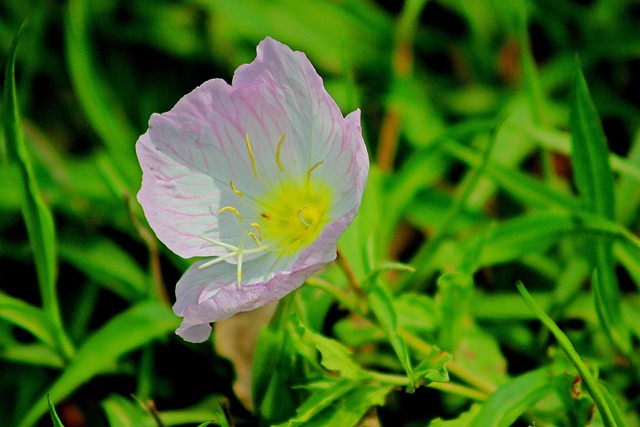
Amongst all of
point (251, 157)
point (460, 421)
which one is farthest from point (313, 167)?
point (460, 421)

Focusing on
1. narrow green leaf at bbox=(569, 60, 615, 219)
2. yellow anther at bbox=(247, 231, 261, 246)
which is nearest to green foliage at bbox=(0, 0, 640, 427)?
narrow green leaf at bbox=(569, 60, 615, 219)

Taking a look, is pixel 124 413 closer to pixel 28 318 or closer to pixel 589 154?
pixel 28 318

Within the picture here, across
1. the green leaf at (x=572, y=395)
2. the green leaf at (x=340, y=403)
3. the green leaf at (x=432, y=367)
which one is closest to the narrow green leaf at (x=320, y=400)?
the green leaf at (x=340, y=403)

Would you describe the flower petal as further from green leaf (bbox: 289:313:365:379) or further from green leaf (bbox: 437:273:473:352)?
green leaf (bbox: 437:273:473:352)

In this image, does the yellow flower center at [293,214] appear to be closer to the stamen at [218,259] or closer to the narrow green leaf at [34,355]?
the stamen at [218,259]

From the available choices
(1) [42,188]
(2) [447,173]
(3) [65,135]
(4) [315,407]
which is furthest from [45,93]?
(4) [315,407]

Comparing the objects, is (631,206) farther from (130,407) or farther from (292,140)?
(130,407)
